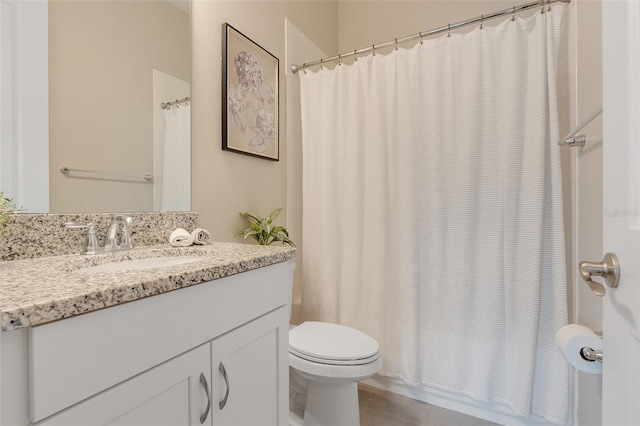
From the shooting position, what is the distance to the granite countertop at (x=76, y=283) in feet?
1.54

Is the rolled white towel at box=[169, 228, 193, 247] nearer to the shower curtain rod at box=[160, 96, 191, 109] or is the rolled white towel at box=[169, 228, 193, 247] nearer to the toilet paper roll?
the shower curtain rod at box=[160, 96, 191, 109]

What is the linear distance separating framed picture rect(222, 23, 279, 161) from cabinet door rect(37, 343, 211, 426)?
3.56 ft

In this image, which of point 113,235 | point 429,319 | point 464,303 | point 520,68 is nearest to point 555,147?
point 520,68

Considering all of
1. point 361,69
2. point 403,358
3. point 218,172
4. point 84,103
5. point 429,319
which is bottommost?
point 403,358

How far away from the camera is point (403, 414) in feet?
5.44

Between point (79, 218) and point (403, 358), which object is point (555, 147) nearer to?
point (403, 358)

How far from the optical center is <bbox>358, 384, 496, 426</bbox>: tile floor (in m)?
1.60

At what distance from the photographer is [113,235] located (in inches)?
41.5

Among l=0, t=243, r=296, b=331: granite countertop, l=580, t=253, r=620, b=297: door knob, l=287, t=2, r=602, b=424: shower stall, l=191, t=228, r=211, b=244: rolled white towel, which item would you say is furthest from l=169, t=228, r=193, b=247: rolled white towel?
l=580, t=253, r=620, b=297: door knob

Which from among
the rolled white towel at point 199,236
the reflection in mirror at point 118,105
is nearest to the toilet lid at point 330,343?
the rolled white towel at point 199,236

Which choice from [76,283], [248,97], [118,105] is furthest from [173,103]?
[76,283]

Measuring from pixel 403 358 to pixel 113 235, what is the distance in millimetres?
1559

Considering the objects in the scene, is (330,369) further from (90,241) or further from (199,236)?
(90,241)

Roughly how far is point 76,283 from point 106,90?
816 mm
